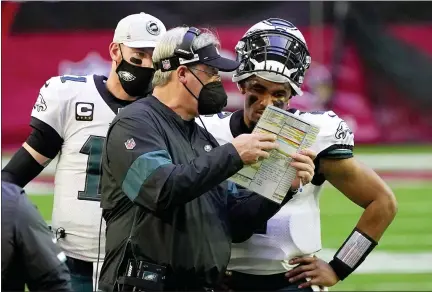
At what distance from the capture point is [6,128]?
1593 cm

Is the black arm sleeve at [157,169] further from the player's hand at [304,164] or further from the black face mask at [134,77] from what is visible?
the black face mask at [134,77]

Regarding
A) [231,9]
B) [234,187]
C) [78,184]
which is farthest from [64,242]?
[231,9]

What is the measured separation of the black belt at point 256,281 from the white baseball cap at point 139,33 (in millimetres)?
1372

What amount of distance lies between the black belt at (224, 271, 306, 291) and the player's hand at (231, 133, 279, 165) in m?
0.74

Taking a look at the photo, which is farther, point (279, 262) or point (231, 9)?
point (231, 9)

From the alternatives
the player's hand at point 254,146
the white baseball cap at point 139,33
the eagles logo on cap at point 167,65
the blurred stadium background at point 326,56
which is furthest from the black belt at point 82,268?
the blurred stadium background at point 326,56

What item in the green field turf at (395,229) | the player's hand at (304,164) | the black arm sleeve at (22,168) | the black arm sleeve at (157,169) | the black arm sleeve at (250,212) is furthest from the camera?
the green field turf at (395,229)

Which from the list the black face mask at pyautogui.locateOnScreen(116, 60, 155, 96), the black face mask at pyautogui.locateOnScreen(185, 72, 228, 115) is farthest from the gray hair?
the black face mask at pyautogui.locateOnScreen(116, 60, 155, 96)

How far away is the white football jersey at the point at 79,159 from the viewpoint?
5.05 meters

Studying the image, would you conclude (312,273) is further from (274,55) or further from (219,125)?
(274,55)

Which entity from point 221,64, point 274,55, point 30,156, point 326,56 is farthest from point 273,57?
point 326,56

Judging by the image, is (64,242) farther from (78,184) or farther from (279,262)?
(279,262)

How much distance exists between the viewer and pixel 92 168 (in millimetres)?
5059

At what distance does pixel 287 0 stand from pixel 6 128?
15.7 feet
